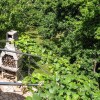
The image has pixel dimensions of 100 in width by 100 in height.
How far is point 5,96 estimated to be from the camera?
13602 mm

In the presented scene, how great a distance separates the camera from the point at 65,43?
52.1ft

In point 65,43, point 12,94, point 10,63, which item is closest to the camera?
point 12,94

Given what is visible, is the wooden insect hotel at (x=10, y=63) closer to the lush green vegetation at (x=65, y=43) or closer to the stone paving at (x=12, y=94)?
the stone paving at (x=12, y=94)

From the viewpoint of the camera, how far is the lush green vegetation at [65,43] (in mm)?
3662

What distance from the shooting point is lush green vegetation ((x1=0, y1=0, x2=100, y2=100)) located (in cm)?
366

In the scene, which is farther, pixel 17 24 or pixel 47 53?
pixel 17 24

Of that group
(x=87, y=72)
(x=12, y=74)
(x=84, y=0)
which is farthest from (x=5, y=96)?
(x=84, y=0)

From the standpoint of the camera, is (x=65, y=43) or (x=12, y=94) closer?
(x=12, y=94)

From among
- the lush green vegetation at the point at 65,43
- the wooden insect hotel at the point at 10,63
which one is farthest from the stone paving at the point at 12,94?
the lush green vegetation at the point at 65,43

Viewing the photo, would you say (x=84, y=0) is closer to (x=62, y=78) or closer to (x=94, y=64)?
(x=94, y=64)

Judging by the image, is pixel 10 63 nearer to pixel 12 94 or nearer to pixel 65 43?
pixel 12 94

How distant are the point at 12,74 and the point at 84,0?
269 inches

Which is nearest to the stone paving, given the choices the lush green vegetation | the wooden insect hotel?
the wooden insect hotel

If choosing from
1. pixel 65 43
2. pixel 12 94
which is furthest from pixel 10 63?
pixel 65 43
